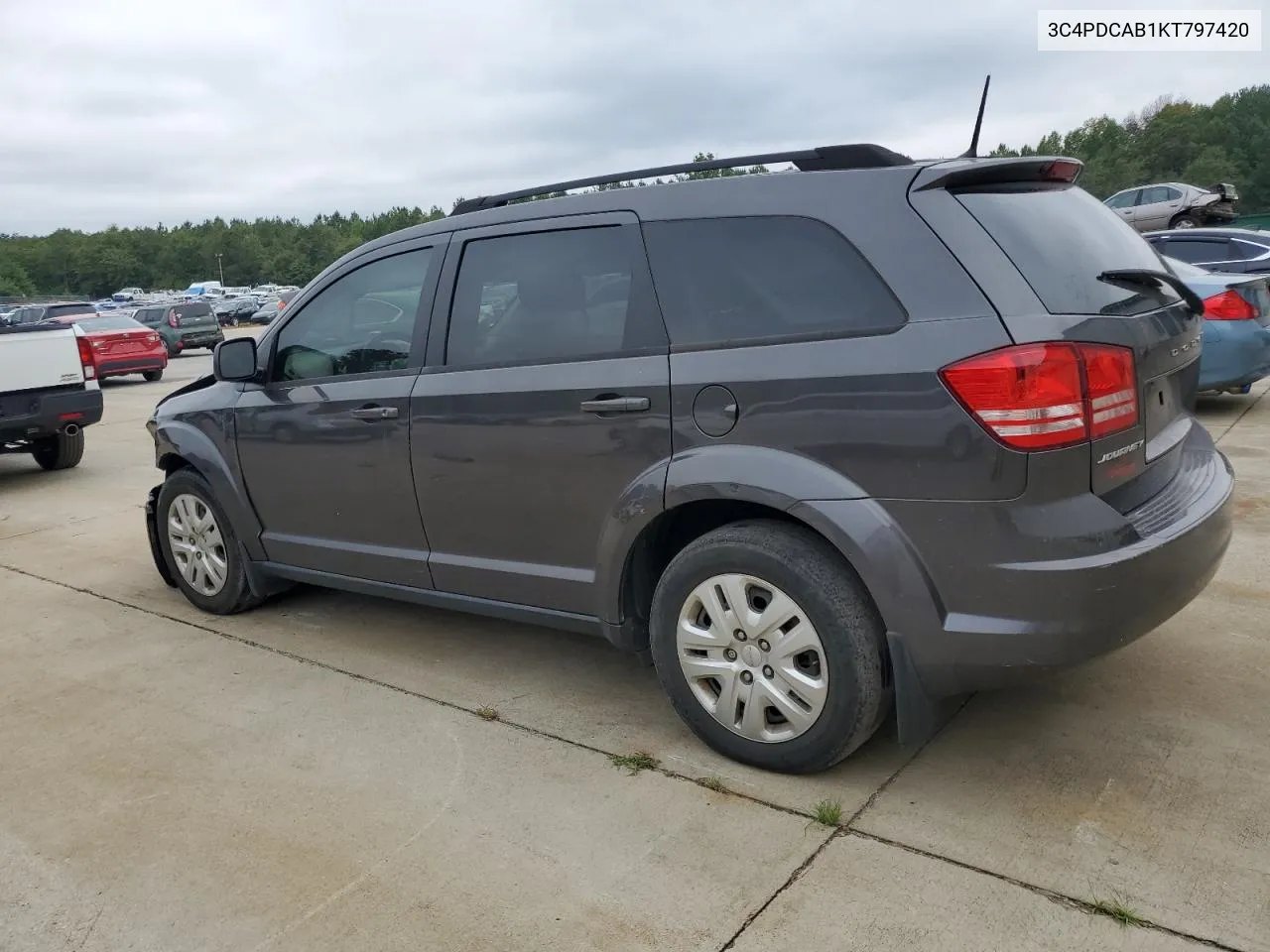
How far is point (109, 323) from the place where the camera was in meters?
20.6

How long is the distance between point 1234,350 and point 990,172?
20.5ft

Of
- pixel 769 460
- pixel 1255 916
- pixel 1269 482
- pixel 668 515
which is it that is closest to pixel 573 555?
pixel 668 515

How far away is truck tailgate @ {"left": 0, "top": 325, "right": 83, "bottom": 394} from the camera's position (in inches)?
333

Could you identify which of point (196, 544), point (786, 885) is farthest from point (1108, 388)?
point (196, 544)

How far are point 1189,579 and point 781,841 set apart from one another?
1.36 meters

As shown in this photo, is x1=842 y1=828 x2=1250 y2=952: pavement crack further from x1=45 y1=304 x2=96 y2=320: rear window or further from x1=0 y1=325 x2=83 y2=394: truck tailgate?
x1=45 y1=304 x2=96 y2=320: rear window

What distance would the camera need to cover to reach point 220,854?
→ 2.95 meters

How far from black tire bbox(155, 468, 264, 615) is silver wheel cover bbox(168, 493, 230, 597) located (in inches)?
0.8

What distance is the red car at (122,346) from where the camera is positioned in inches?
782

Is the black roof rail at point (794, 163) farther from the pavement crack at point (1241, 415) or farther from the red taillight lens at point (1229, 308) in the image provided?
the red taillight lens at point (1229, 308)

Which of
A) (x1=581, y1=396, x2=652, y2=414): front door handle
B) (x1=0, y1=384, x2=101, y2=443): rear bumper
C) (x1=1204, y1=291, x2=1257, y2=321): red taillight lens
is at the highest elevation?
(x1=581, y1=396, x2=652, y2=414): front door handle

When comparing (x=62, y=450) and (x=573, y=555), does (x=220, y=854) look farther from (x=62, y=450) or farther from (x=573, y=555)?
(x=62, y=450)

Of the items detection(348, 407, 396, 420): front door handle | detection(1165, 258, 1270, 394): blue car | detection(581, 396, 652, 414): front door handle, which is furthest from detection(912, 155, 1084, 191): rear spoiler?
detection(1165, 258, 1270, 394): blue car

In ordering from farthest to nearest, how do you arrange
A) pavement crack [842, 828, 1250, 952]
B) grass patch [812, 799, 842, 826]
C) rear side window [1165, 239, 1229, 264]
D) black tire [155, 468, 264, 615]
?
rear side window [1165, 239, 1229, 264] → black tire [155, 468, 264, 615] → grass patch [812, 799, 842, 826] → pavement crack [842, 828, 1250, 952]
